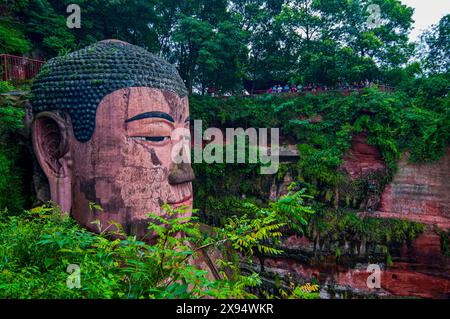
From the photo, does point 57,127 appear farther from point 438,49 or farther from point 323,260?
point 438,49

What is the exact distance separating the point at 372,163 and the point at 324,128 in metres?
2.29

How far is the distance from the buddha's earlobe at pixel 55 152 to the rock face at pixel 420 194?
33.4ft

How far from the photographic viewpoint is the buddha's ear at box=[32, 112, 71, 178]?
4949 millimetres

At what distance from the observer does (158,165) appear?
16.4 ft

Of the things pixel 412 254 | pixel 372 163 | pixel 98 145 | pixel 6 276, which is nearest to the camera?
pixel 6 276

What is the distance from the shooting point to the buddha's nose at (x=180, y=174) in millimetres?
5125

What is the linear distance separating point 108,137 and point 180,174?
1.33 metres

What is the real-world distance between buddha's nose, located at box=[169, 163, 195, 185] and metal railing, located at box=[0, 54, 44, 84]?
15.5 feet

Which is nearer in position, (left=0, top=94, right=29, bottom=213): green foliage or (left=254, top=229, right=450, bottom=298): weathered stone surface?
(left=0, top=94, right=29, bottom=213): green foliage
